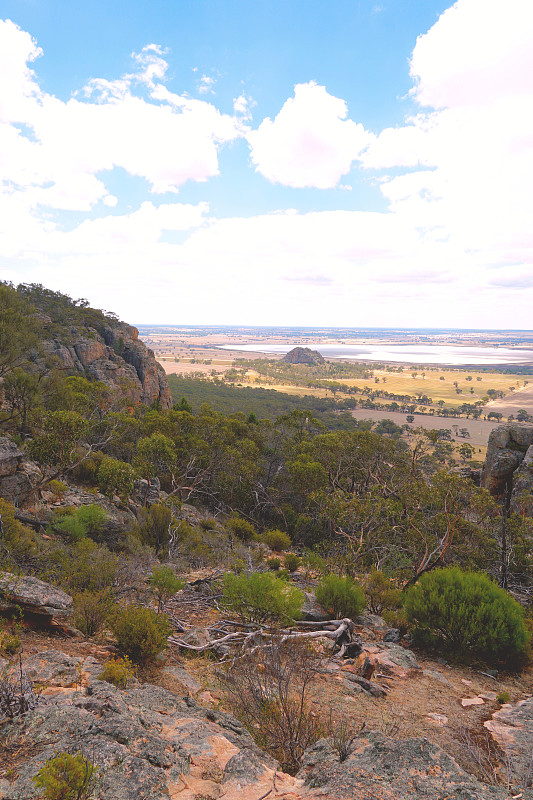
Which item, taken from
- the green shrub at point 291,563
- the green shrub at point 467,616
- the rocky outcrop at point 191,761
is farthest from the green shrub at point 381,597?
the rocky outcrop at point 191,761

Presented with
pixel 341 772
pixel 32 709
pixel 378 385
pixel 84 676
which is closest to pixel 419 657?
pixel 341 772

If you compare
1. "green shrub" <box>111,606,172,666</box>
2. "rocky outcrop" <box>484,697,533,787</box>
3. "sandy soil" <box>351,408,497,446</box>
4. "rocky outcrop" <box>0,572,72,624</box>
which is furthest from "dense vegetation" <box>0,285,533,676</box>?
"sandy soil" <box>351,408,497,446</box>

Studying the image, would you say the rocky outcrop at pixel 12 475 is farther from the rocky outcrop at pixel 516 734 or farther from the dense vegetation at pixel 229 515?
the rocky outcrop at pixel 516 734

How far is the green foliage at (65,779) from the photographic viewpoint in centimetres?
264

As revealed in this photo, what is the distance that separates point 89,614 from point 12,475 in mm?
8600

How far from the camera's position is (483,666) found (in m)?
8.05

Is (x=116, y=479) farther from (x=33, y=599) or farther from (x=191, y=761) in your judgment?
(x=191, y=761)

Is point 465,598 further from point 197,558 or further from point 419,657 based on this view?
point 197,558

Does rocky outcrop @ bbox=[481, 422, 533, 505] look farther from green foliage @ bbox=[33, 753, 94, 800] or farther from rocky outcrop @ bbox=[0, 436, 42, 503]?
green foliage @ bbox=[33, 753, 94, 800]

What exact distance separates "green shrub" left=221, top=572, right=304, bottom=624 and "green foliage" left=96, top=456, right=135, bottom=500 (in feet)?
35.5

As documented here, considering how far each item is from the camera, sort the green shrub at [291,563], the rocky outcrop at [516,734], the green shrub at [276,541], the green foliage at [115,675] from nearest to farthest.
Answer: the rocky outcrop at [516,734] → the green foliage at [115,675] → the green shrub at [291,563] → the green shrub at [276,541]

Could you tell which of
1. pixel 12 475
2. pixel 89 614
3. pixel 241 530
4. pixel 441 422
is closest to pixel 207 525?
pixel 241 530

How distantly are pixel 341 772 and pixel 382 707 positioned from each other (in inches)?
126

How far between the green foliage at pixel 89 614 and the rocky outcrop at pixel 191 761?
2.61 metres
